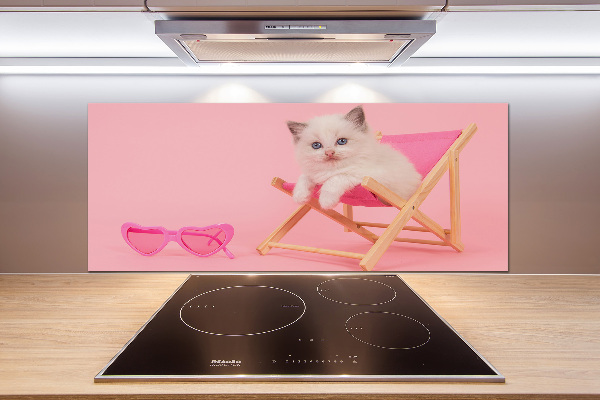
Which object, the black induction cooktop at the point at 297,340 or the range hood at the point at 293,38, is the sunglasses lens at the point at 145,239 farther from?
the range hood at the point at 293,38

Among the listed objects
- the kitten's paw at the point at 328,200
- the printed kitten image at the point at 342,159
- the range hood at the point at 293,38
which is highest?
the range hood at the point at 293,38

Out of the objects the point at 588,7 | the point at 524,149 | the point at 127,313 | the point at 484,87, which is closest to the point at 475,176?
the point at 524,149

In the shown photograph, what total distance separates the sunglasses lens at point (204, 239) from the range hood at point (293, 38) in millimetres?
560

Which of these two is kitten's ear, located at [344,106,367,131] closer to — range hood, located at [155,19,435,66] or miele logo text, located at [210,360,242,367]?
range hood, located at [155,19,435,66]

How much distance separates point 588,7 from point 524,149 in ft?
1.80

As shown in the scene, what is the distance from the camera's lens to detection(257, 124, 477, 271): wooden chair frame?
48.5 inches

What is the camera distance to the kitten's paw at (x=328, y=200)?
1220mm

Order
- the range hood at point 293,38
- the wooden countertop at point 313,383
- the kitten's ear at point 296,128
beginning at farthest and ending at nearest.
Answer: the kitten's ear at point 296,128 < the range hood at point 293,38 < the wooden countertop at point 313,383

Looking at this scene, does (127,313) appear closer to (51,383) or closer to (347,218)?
(51,383)

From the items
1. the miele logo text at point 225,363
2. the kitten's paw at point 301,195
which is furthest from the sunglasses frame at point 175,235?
the miele logo text at point 225,363

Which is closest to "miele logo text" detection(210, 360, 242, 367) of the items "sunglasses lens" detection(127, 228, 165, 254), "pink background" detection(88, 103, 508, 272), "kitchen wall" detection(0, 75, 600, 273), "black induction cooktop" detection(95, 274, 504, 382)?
"black induction cooktop" detection(95, 274, 504, 382)

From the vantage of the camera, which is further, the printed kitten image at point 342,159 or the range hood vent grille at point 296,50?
the printed kitten image at point 342,159

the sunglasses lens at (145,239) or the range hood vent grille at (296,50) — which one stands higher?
the range hood vent grille at (296,50)

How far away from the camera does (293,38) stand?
891mm
